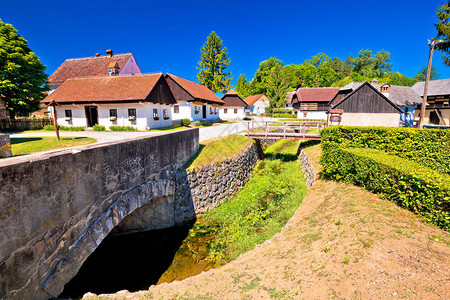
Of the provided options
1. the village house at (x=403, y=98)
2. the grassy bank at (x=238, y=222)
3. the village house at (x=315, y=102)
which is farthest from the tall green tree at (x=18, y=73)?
the village house at (x=315, y=102)

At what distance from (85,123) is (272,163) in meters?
19.6

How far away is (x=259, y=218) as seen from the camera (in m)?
10.9

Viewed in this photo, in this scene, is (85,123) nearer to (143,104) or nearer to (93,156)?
(143,104)

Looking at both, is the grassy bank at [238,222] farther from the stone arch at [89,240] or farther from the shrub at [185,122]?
the shrub at [185,122]

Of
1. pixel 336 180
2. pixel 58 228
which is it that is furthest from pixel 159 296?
pixel 336 180

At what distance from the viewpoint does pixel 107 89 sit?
22.3 meters

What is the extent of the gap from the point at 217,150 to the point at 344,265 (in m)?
10.6

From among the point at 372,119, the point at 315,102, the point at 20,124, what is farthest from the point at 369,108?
the point at 20,124

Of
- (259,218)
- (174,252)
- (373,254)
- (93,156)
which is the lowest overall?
(174,252)

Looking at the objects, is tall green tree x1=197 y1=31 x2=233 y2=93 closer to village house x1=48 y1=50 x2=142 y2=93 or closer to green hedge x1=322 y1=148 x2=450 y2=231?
village house x1=48 y1=50 x2=142 y2=93

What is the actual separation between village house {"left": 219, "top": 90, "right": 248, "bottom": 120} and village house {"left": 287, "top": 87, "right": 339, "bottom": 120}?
45.7 feet

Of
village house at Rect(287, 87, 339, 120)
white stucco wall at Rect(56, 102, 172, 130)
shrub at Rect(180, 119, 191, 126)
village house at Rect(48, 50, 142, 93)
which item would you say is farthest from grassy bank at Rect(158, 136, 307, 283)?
village house at Rect(287, 87, 339, 120)

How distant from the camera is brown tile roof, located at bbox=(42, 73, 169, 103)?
21.2 m

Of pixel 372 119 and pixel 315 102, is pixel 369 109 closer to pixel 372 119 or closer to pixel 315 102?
pixel 372 119
